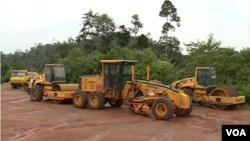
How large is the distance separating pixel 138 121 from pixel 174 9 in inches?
1205

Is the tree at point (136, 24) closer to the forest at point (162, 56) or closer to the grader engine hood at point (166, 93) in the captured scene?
the forest at point (162, 56)

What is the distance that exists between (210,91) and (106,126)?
26.6 feet

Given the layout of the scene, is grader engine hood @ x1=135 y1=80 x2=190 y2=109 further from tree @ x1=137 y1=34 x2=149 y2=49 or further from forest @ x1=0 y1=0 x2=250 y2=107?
tree @ x1=137 y1=34 x2=149 y2=49

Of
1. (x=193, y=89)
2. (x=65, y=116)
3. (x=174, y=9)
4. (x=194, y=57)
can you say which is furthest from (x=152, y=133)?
(x=174, y=9)

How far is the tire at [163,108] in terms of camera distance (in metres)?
10.5

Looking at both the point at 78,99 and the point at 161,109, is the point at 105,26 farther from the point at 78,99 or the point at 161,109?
the point at 161,109

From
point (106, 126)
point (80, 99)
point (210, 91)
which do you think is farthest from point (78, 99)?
point (210, 91)

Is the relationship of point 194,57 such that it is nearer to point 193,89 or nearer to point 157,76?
point 157,76

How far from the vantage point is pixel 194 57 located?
2228 cm

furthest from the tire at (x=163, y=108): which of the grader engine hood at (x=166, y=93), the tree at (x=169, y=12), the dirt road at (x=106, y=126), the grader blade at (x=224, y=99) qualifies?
the tree at (x=169, y=12)

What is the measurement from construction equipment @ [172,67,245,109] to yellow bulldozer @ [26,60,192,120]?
3040mm

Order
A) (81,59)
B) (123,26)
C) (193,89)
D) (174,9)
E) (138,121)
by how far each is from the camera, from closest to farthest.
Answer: (138,121), (193,89), (81,59), (174,9), (123,26)

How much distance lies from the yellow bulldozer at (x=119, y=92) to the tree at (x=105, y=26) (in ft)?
91.4

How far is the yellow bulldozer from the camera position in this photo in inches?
432
